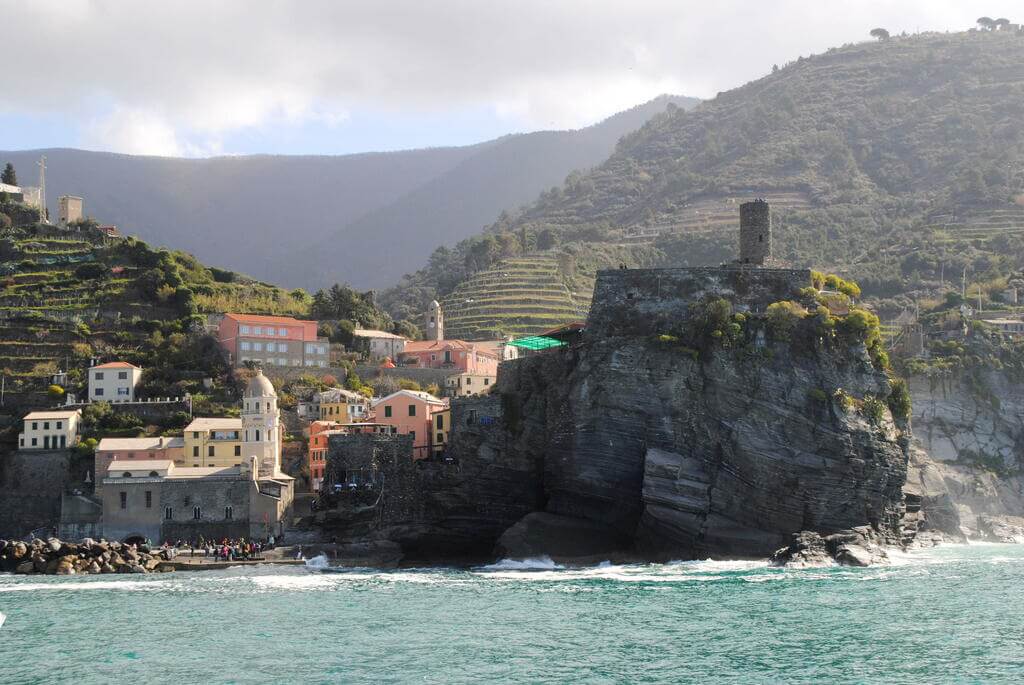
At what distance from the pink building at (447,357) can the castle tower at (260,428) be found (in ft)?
59.6

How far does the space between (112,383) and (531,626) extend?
4257 cm

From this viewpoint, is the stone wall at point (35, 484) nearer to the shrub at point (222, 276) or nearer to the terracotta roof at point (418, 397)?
the terracotta roof at point (418, 397)

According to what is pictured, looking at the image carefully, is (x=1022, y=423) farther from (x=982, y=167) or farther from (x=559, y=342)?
(x=982, y=167)

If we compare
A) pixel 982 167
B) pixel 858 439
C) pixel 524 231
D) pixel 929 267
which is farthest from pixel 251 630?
pixel 982 167

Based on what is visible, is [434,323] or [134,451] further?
[434,323]

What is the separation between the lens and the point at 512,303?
111812mm

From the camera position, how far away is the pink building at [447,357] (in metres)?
89.0

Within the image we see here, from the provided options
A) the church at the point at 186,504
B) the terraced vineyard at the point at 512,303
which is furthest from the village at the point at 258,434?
the terraced vineyard at the point at 512,303

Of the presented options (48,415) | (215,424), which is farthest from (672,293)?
(48,415)

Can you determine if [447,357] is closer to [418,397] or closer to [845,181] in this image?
[418,397]

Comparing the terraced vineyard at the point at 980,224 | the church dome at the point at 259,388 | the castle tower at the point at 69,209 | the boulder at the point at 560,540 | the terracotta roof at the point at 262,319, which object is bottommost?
the boulder at the point at 560,540

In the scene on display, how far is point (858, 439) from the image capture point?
63344 millimetres

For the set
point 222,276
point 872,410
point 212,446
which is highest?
point 222,276

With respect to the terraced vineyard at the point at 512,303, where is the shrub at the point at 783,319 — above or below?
below
